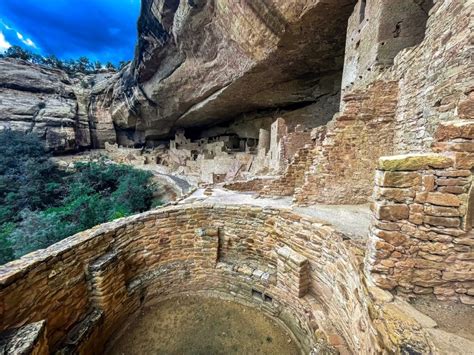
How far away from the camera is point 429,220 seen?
164 centimetres

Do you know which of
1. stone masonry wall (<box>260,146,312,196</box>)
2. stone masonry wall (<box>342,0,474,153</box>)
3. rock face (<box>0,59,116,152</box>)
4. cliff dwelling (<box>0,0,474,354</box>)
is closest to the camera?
cliff dwelling (<box>0,0,474,354</box>)

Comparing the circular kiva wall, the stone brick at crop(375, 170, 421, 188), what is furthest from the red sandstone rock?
the circular kiva wall

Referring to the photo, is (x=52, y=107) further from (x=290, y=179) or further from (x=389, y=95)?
(x=389, y=95)

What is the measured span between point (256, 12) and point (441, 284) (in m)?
8.38

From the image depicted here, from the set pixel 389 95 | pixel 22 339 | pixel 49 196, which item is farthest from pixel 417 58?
pixel 49 196

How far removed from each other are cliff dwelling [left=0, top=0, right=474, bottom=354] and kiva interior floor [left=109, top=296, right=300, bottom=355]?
2 centimetres

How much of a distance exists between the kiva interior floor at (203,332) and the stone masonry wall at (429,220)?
256 cm

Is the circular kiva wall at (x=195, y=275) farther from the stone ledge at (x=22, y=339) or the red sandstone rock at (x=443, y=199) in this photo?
the red sandstone rock at (x=443, y=199)

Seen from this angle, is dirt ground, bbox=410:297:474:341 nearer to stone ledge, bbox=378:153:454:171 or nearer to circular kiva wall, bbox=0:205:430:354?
circular kiva wall, bbox=0:205:430:354

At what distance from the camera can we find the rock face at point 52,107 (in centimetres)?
1669

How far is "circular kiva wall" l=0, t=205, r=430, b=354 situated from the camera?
2623mm

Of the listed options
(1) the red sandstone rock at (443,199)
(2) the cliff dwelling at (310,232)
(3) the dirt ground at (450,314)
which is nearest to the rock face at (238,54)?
(2) the cliff dwelling at (310,232)

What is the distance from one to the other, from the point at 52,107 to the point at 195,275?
72.9ft

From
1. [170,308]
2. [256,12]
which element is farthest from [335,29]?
[170,308]
